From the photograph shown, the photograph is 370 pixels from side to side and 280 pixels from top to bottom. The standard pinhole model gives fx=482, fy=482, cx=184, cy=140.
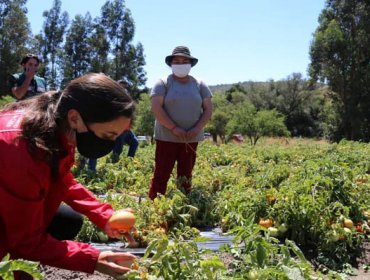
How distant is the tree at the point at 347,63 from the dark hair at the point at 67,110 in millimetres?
25661

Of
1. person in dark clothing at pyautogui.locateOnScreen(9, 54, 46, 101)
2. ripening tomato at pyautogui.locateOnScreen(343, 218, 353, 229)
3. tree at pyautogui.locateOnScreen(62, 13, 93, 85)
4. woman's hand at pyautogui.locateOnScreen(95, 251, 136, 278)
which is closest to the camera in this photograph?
→ woman's hand at pyautogui.locateOnScreen(95, 251, 136, 278)

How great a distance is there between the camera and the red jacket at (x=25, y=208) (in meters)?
1.90

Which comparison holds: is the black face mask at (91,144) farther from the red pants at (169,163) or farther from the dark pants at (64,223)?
the red pants at (169,163)

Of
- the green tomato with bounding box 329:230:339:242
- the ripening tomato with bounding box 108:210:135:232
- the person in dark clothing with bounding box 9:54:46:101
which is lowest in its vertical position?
the green tomato with bounding box 329:230:339:242

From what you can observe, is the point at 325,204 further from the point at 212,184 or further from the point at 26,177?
the point at 26,177

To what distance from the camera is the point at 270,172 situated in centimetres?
511

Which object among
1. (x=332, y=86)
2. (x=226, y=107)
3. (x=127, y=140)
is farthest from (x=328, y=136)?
(x=127, y=140)

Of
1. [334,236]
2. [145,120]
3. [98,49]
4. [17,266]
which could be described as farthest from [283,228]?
[98,49]

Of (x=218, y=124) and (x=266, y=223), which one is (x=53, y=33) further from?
(x=266, y=223)

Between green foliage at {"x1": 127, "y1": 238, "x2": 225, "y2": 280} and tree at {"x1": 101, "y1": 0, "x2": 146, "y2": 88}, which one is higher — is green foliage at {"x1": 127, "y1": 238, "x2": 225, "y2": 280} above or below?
below

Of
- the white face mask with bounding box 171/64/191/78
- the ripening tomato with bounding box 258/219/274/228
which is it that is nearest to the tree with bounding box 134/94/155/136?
the white face mask with bounding box 171/64/191/78

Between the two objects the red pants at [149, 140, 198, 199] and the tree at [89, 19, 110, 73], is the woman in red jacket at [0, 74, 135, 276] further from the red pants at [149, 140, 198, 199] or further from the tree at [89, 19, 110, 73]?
the tree at [89, 19, 110, 73]

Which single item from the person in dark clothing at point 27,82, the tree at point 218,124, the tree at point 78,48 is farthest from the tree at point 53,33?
the person in dark clothing at point 27,82

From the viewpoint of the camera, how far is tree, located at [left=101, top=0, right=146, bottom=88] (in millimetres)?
40188
